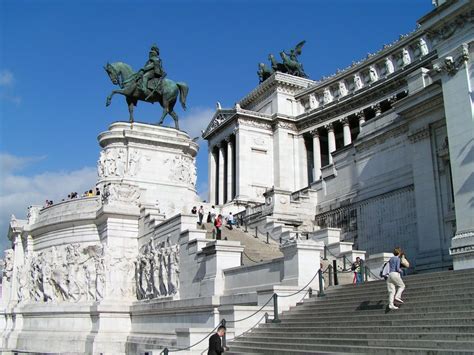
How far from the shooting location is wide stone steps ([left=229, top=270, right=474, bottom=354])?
1331cm

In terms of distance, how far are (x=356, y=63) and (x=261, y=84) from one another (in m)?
12.8

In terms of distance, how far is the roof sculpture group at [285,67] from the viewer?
77812mm

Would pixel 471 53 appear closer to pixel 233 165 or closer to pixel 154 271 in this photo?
pixel 154 271

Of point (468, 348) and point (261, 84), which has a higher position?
point (261, 84)

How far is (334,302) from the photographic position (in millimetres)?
18484

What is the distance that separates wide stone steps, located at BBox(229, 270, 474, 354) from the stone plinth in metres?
19.7

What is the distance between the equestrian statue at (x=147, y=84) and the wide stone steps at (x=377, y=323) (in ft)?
78.3

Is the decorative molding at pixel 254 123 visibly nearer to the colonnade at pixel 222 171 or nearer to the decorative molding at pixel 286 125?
the decorative molding at pixel 286 125

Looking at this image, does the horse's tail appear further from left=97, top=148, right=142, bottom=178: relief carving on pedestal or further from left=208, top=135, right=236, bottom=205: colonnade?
left=208, top=135, right=236, bottom=205: colonnade

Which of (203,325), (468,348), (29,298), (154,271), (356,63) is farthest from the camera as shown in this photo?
(356,63)

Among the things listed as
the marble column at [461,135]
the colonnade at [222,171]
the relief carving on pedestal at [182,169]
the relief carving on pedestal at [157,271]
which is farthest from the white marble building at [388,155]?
the relief carving on pedestal at [157,271]

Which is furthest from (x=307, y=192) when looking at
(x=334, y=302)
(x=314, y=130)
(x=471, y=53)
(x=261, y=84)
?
(x=261, y=84)

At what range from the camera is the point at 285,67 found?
7788 cm

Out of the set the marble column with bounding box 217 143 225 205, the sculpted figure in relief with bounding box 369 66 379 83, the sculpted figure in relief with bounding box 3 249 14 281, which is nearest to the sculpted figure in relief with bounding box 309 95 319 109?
the sculpted figure in relief with bounding box 369 66 379 83
